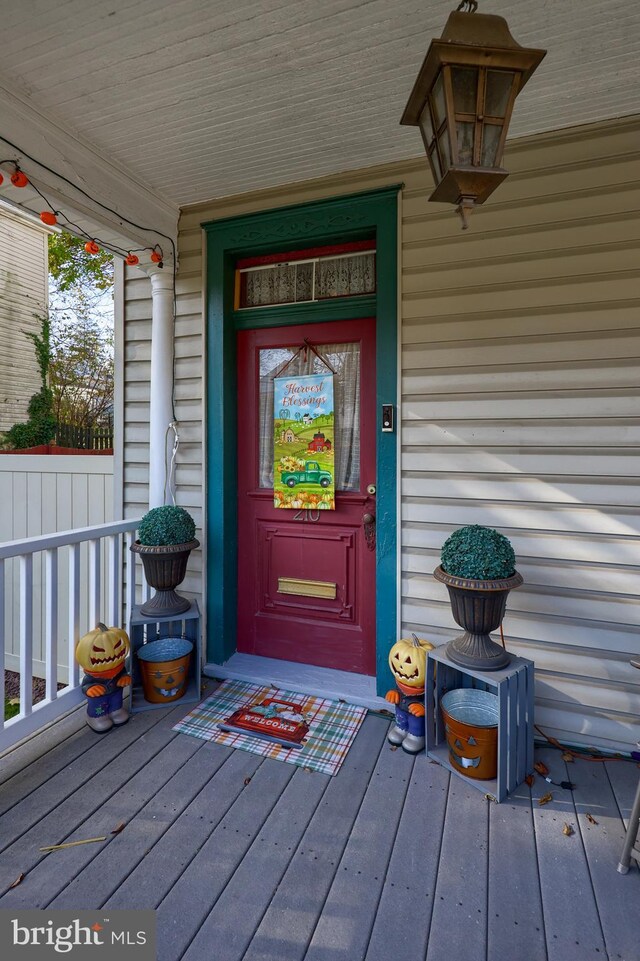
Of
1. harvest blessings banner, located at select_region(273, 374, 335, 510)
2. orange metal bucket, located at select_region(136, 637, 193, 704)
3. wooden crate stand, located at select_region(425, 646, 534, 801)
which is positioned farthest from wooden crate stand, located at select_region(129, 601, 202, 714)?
wooden crate stand, located at select_region(425, 646, 534, 801)

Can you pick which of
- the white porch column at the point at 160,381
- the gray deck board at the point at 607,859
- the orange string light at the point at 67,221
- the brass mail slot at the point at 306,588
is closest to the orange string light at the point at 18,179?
the orange string light at the point at 67,221

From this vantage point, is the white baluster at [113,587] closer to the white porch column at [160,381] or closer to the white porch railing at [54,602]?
the white porch railing at [54,602]

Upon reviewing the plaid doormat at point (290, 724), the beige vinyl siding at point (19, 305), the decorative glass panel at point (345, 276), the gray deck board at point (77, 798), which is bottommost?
the gray deck board at point (77, 798)

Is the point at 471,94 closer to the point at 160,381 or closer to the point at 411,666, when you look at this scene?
the point at 411,666

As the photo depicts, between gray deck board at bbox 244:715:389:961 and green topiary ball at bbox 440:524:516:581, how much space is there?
0.92m

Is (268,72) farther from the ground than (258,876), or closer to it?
farther from the ground

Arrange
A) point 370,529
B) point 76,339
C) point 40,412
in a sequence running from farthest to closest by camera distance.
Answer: point 76,339 → point 40,412 → point 370,529

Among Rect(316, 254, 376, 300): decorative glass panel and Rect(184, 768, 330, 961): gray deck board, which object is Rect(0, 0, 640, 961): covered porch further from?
Rect(316, 254, 376, 300): decorative glass panel

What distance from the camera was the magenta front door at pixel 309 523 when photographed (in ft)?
8.90

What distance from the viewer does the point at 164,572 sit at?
2535mm

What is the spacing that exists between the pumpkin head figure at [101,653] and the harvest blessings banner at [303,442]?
112 cm

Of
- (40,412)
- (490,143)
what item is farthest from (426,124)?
(40,412)

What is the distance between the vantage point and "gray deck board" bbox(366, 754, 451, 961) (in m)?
1.32

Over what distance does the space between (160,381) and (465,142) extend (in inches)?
83.3
